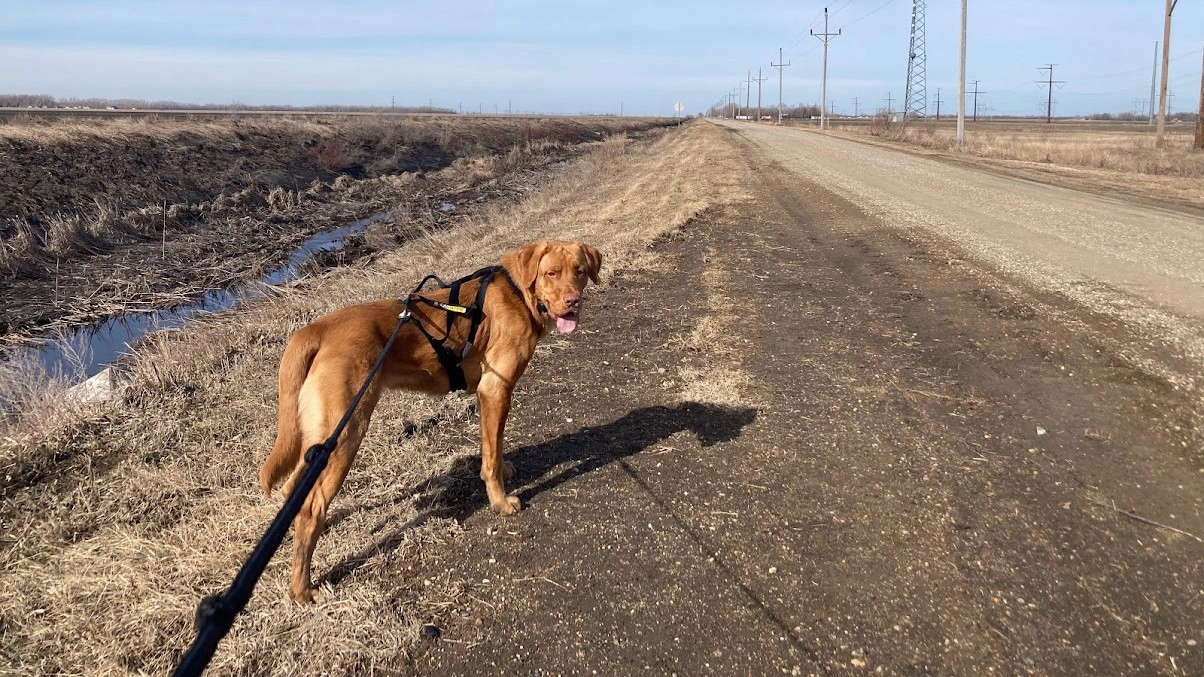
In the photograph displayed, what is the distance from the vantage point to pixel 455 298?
13.6ft

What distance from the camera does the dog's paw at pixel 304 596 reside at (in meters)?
3.25

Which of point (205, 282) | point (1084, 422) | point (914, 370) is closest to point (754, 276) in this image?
point (914, 370)

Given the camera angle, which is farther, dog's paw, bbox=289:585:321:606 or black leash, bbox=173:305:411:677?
dog's paw, bbox=289:585:321:606

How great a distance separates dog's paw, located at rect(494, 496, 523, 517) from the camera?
4.07m

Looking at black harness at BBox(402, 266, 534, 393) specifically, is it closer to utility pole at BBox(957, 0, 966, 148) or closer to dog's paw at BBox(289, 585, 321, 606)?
dog's paw at BBox(289, 585, 321, 606)

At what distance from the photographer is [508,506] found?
4.08 metres

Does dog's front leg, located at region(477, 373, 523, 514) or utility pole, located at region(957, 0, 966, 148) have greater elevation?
utility pole, located at region(957, 0, 966, 148)

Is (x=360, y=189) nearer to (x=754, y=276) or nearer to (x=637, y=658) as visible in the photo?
(x=754, y=276)

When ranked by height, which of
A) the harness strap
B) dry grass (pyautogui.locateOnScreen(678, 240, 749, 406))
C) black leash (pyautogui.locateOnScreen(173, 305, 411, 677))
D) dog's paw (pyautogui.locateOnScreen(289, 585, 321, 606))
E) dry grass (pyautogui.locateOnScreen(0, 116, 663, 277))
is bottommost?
dog's paw (pyautogui.locateOnScreen(289, 585, 321, 606))

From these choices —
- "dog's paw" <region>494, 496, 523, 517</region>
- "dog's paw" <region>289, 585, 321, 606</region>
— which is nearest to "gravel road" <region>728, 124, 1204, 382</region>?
"dog's paw" <region>494, 496, 523, 517</region>

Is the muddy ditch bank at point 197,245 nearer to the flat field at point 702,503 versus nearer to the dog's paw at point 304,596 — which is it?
the flat field at point 702,503

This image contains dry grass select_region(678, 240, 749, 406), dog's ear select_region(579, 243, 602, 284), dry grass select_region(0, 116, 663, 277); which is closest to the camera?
dog's ear select_region(579, 243, 602, 284)

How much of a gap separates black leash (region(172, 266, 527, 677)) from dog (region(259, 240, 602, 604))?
0.13 ft

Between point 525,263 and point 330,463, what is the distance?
1.72 m
